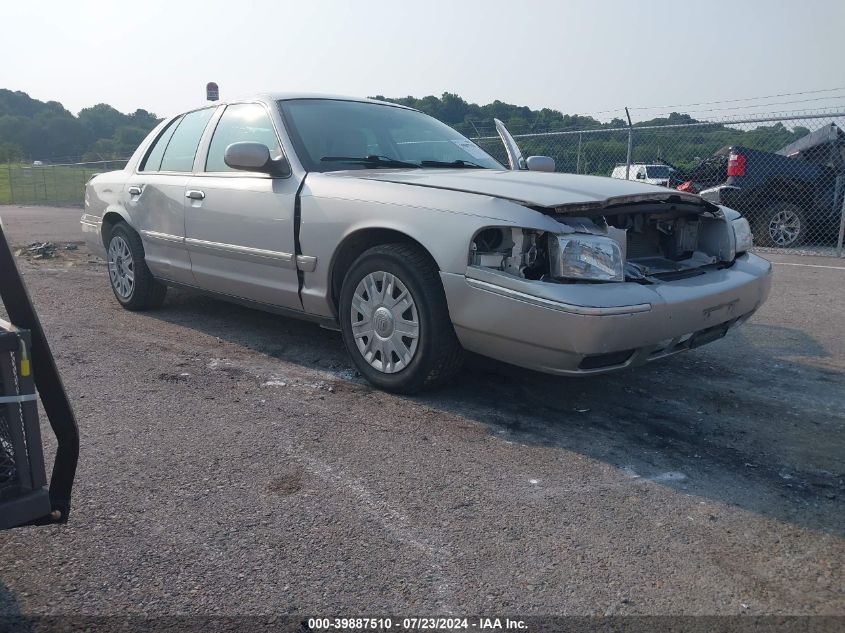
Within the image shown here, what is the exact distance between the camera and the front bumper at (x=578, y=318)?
3.29m

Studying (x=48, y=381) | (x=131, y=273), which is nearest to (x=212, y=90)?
(x=131, y=273)

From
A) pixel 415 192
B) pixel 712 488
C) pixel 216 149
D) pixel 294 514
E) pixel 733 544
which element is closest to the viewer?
pixel 733 544

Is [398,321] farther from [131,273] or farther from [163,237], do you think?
[131,273]

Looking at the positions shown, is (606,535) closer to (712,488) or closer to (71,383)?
(712,488)

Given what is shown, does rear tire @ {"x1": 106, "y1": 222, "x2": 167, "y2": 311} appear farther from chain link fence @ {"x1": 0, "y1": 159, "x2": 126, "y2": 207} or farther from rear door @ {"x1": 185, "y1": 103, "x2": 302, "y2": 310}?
chain link fence @ {"x1": 0, "y1": 159, "x2": 126, "y2": 207}

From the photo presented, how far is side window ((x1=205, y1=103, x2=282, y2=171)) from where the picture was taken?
477 cm

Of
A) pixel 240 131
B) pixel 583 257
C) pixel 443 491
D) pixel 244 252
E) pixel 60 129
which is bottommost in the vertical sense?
pixel 443 491

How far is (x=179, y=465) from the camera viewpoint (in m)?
3.17

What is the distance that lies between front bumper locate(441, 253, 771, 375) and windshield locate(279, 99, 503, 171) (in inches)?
54.8

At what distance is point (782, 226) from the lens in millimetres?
11008

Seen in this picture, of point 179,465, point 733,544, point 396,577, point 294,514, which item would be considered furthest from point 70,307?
point 733,544

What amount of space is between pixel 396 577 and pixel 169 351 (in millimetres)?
3091

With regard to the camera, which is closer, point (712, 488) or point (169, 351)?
point (712, 488)

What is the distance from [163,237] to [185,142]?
72 centimetres
